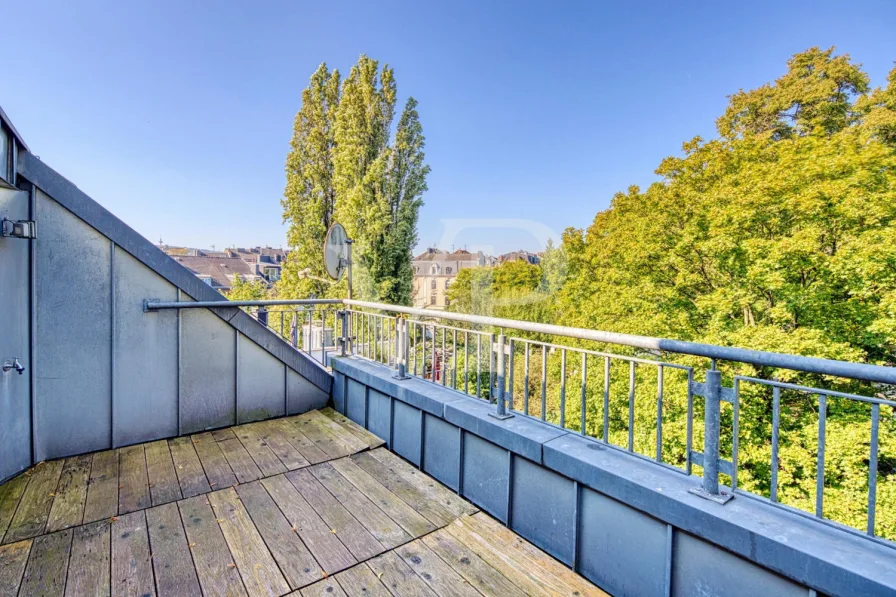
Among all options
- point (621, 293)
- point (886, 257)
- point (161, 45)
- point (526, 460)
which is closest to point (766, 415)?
point (886, 257)

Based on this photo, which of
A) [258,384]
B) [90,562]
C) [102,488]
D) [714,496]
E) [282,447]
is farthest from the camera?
[258,384]

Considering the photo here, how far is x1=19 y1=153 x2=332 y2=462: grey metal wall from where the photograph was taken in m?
2.48

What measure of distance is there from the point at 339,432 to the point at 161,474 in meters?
1.12

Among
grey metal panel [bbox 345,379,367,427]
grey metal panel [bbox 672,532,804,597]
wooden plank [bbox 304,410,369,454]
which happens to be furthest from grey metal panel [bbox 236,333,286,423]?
grey metal panel [bbox 672,532,804,597]

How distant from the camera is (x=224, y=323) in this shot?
3.09 metres

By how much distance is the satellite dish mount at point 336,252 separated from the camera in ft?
15.4

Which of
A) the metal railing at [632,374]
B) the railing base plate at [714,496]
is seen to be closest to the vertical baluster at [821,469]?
the metal railing at [632,374]

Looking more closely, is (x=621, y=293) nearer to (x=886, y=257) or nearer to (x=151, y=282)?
(x=886, y=257)

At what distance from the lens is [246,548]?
1727 millimetres

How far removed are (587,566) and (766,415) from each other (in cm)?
1110

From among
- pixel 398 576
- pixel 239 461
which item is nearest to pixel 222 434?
pixel 239 461

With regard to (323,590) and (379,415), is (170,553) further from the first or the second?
(379,415)

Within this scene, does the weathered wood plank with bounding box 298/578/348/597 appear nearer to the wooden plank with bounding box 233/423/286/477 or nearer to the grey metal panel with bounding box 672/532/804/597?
the wooden plank with bounding box 233/423/286/477

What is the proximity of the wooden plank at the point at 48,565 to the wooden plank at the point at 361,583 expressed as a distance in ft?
3.23
